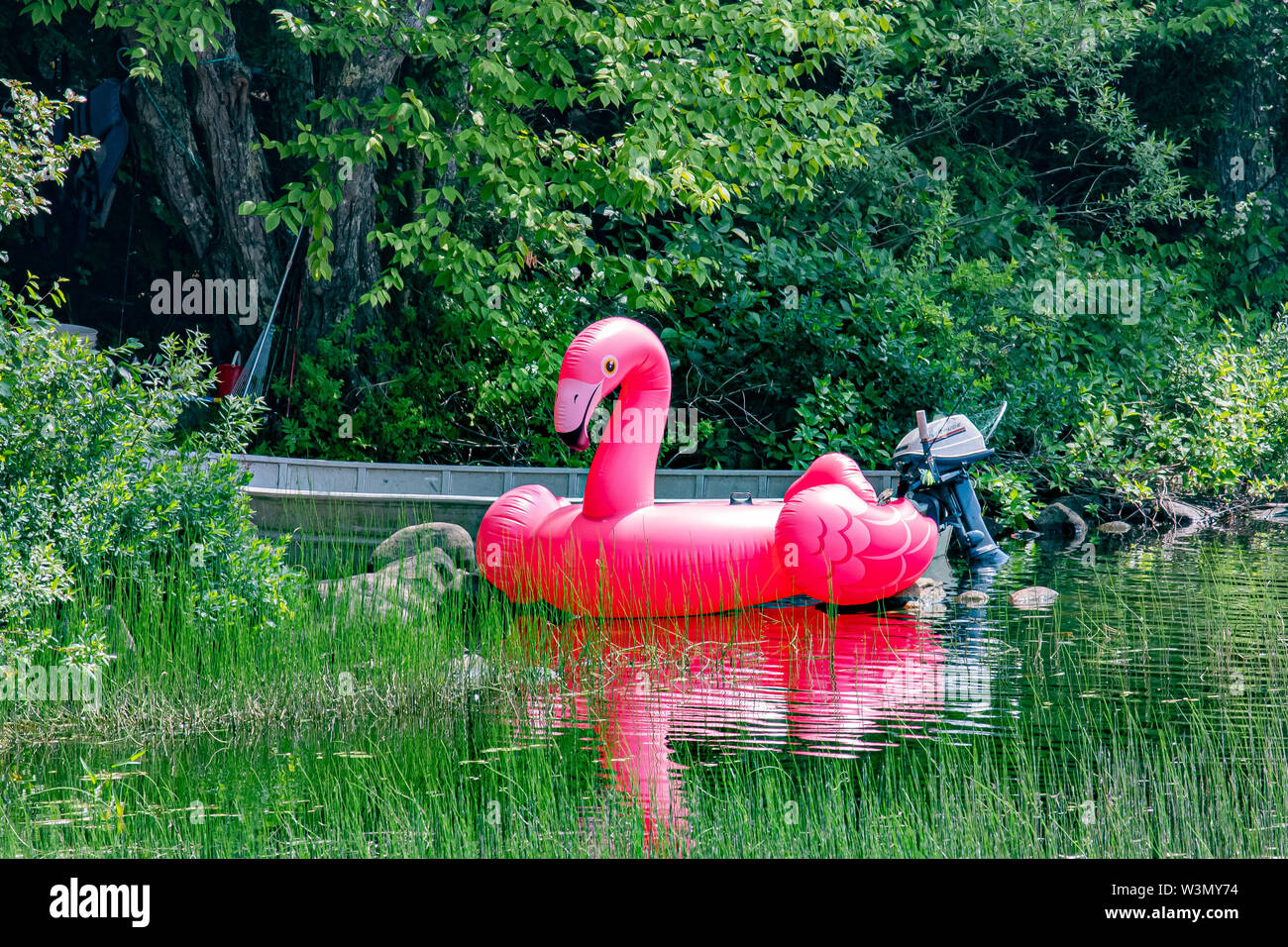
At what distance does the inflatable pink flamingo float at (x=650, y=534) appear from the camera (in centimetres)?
789

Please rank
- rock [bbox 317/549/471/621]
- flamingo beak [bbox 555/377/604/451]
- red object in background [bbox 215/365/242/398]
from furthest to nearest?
red object in background [bbox 215/365/242/398] < flamingo beak [bbox 555/377/604/451] < rock [bbox 317/549/471/621]

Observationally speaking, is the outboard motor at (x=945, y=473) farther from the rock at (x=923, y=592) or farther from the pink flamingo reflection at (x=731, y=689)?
the pink flamingo reflection at (x=731, y=689)

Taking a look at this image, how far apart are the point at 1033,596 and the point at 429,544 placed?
4.01m

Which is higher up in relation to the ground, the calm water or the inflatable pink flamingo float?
the inflatable pink flamingo float

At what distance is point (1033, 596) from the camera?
28.8 feet

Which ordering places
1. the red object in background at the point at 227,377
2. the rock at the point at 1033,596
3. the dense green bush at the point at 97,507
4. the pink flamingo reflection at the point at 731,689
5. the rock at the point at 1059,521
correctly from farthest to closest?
the rock at the point at 1059,521 < the red object in background at the point at 227,377 < the rock at the point at 1033,596 < the dense green bush at the point at 97,507 < the pink flamingo reflection at the point at 731,689

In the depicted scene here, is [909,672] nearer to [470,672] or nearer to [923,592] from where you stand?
[470,672]

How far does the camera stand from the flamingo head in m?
7.72

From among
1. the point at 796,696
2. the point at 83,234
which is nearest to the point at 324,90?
the point at 83,234

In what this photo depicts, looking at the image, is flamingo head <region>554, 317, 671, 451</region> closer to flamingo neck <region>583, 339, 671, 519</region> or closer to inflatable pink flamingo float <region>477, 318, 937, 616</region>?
inflatable pink flamingo float <region>477, 318, 937, 616</region>

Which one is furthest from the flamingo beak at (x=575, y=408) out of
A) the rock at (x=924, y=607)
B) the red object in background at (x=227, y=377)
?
the red object in background at (x=227, y=377)

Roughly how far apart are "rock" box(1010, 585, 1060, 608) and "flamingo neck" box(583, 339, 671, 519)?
2.54m

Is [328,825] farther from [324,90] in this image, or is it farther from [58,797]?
[324,90]

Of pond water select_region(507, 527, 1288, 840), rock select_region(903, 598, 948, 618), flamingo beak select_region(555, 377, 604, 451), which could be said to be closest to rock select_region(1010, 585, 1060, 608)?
Result: pond water select_region(507, 527, 1288, 840)
